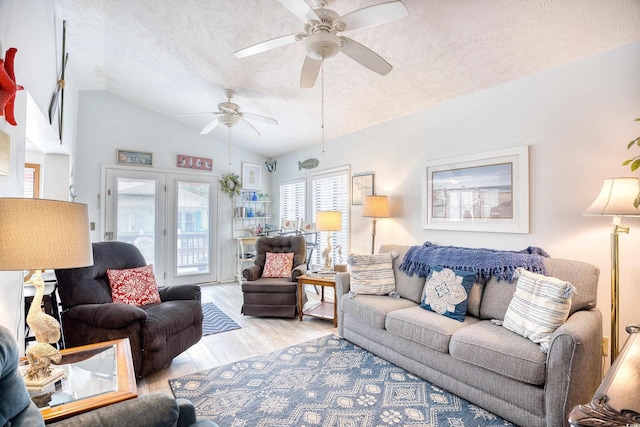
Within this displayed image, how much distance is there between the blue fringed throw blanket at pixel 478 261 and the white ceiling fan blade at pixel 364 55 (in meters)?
1.73

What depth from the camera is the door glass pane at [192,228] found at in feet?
18.2

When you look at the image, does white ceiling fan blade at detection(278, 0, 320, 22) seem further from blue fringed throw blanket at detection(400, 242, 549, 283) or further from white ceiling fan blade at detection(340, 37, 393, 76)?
blue fringed throw blanket at detection(400, 242, 549, 283)

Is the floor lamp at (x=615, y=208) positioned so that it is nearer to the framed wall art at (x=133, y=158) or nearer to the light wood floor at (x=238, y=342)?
the light wood floor at (x=238, y=342)

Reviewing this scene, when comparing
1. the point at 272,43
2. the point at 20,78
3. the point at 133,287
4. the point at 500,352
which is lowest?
the point at 500,352

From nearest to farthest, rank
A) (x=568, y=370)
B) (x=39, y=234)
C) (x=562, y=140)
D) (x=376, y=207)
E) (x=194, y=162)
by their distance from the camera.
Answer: (x=39, y=234), (x=568, y=370), (x=562, y=140), (x=376, y=207), (x=194, y=162)

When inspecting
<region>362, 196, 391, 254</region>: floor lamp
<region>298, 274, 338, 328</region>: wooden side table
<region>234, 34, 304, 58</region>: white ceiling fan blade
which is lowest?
<region>298, 274, 338, 328</region>: wooden side table

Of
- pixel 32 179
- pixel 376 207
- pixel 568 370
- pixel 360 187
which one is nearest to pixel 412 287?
pixel 376 207

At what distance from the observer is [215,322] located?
3.80 m

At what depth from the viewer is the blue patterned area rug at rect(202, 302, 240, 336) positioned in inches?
139

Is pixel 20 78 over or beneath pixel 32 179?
over

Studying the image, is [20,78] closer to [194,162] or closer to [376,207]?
[376,207]

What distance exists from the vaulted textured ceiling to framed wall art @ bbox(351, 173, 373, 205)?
70 cm

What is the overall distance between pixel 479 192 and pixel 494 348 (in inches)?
62.4

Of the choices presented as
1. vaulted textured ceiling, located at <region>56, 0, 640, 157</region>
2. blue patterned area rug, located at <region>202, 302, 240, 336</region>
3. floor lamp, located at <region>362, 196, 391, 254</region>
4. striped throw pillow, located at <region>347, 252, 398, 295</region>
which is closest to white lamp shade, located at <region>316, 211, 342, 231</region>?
floor lamp, located at <region>362, 196, 391, 254</region>
